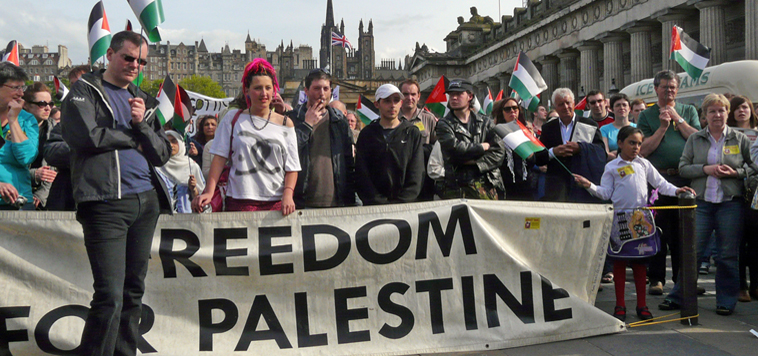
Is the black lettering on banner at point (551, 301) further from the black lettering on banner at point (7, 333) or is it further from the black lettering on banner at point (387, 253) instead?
the black lettering on banner at point (7, 333)

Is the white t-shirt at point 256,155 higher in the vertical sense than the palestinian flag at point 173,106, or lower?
lower

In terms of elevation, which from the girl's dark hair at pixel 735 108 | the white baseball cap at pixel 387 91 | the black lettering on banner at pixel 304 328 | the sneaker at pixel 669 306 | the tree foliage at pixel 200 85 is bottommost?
the sneaker at pixel 669 306

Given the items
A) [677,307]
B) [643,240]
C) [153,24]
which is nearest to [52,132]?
[153,24]

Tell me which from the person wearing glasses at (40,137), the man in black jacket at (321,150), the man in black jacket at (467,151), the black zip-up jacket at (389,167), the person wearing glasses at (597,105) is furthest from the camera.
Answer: the person wearing glasses at (597,105)

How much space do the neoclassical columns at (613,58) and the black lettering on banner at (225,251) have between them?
35745 mm

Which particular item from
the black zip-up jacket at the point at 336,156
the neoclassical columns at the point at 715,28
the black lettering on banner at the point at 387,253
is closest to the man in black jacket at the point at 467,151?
the black zip-up jacket at the point at 336,156

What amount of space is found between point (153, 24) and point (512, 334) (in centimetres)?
322

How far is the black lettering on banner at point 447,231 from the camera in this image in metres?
4.98

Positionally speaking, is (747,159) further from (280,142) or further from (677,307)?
(280,142)

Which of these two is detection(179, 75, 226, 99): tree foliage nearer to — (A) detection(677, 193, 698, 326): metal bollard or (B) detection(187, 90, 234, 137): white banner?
(B) detection(187, 90, 234, 137): white banner

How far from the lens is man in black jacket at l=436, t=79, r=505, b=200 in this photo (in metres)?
6.08

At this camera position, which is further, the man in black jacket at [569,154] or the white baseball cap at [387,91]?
the man in black jacket at [569,154]

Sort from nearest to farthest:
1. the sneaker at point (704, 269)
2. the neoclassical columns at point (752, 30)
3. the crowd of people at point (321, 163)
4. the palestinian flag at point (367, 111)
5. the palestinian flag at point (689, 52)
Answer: the crowd of people at point (321, 163) < the sneaker at point (704, 269) < the palestinian flag at point (689, 52) < the palestinian flag at point (367, 111) < the neoclassical columns at point (752, 30)

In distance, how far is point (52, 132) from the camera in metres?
5.13
